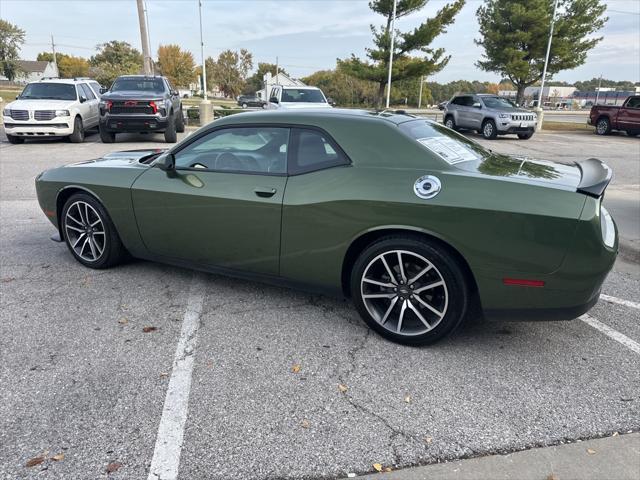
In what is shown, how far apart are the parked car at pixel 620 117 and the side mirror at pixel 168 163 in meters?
22.7

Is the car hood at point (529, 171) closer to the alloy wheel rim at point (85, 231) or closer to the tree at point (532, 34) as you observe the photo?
the alloy wheel rim at point (85, 231)

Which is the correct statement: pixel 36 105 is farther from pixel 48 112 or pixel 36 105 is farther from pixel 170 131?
pixel 170 131

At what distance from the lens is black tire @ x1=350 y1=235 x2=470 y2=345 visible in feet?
9.84

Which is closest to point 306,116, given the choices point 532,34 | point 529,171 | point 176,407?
point 529,171

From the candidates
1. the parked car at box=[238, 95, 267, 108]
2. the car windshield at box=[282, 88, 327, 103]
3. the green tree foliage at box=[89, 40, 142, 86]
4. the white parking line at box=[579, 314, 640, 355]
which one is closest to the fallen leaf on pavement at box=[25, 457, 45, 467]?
the white parking line at box=[579, 314, 640, 355]

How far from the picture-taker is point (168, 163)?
386cm

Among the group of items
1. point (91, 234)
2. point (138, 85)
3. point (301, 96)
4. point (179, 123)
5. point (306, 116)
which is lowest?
point (91, 234)

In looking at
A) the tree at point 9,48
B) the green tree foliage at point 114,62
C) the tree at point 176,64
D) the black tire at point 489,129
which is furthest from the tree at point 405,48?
the tree at point 9,48

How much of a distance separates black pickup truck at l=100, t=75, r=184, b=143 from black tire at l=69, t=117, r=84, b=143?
2.47 ft

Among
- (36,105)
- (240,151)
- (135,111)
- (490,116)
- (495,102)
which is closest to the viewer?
(240,151)

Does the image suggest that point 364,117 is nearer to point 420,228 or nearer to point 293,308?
point 420,228

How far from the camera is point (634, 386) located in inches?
110

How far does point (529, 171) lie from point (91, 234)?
146 inches

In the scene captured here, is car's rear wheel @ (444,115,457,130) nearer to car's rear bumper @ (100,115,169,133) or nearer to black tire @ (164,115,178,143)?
black tire @ (164,115,178,143)
